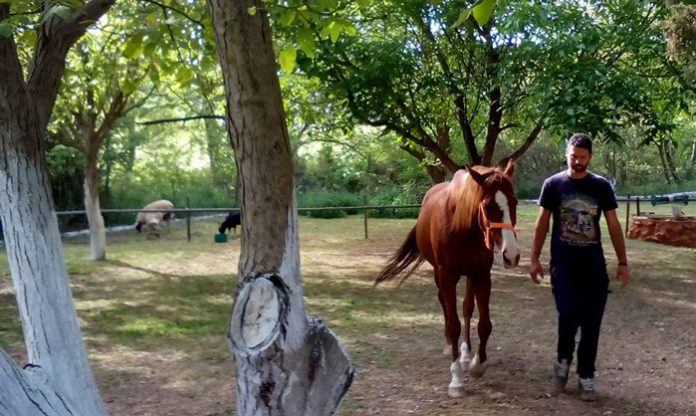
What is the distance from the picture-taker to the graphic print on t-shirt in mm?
4230

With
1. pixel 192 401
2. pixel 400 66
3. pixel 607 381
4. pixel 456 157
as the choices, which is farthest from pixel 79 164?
pixel 607 381

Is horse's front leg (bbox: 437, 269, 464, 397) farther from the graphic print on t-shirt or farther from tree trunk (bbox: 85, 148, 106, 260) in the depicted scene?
tree trunk (bbox: 85, 148, 106, 260)

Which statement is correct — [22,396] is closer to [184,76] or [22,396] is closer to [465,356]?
[184,76]

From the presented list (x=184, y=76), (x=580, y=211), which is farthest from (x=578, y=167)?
(x=184, y=76)

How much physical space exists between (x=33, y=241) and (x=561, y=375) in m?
3.39

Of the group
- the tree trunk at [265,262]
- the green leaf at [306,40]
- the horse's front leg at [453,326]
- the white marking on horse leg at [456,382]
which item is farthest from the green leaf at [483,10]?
the white marking on horse leg at [456,382]

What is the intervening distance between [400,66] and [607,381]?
5200 millimetres

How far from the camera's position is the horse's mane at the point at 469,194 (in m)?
4.20

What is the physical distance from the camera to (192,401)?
4504mm

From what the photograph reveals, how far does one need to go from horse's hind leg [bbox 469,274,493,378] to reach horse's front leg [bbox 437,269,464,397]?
11cm

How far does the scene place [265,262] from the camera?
6.39ft

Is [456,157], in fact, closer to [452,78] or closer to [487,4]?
[452,78]

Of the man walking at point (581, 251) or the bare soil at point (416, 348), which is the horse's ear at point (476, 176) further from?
the bare soil at point (416, 348)

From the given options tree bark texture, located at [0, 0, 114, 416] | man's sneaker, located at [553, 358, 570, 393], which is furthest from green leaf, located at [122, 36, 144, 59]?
man's sneaker, located at [553, 358, 570, 393]
